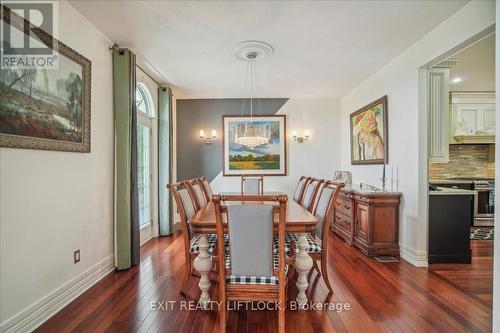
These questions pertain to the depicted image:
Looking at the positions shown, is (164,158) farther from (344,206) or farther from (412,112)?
(412,112)

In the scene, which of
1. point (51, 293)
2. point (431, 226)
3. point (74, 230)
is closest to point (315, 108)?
point (431, 226)

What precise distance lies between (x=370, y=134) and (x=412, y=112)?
102 cm

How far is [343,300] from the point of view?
2.19 meters

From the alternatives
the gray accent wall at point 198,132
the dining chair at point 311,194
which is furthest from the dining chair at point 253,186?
the gray accent wall at point 198,132

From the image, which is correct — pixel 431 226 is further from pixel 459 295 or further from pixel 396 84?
pixel 396 84

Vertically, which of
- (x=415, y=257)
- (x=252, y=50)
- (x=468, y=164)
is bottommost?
(x=415, y=257)

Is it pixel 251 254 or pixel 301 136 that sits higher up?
pixel 301 136

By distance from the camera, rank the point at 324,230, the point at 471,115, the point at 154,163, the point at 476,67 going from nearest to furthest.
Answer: the point at 324,230 → the point at 476,67 → the point at 154,163 → the point at 471,115

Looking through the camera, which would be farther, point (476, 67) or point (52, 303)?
point (476, 67)

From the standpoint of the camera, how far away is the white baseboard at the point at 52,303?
67.5 inches

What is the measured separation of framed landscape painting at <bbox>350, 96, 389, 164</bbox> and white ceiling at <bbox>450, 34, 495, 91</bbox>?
112cm

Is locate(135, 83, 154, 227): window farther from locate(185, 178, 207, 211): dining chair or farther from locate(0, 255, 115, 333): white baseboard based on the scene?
locate(0, 255, 115, 333): white baseboard

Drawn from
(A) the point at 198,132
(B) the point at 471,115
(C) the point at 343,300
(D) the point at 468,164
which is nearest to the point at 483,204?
(D) the point at 468,164

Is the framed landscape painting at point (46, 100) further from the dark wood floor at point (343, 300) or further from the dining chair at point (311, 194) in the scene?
the dining chair at point (311, 194)
